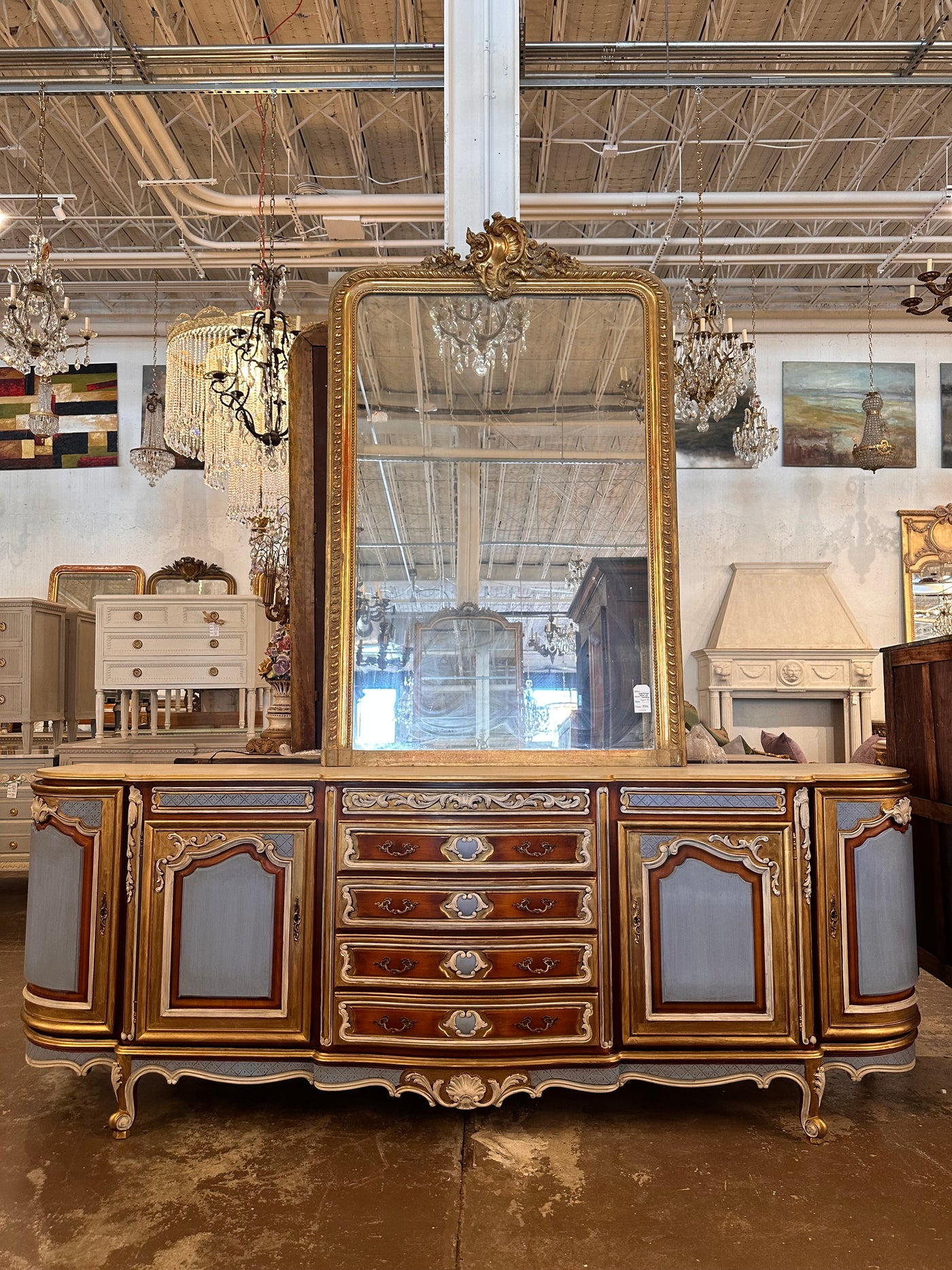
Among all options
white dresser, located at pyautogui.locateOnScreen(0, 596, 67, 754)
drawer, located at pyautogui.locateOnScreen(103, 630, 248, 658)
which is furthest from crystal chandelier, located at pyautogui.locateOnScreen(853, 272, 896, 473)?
white dresser, located at pyautogui.locateOnScreen(0, 596, 67, 754)

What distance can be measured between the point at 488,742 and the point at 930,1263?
72.2 inches

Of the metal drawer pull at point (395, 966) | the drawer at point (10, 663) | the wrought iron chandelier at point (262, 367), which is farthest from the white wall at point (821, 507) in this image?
the metal drawer pull at point (395, 966)

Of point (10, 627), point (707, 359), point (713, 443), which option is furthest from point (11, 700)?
point (713, 443)

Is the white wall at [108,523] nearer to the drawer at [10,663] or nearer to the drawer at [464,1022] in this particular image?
the drawer at [10,663]

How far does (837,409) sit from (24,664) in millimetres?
8788

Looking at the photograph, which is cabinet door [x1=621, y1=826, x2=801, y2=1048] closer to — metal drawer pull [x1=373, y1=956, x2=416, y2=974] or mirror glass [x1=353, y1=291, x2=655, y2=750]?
mirror glass [x1=353, y1=291, x2=655, y2=750]

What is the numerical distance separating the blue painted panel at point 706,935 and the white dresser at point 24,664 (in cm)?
568

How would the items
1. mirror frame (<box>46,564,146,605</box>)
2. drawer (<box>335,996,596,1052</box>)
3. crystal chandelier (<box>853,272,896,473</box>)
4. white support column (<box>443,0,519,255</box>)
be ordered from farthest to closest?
mirror frame (<box>46,564,146,605</box>) → crystal chandelier (<box>853,272,896,473</box>) → white support column (<box>443,0,519,255</box>) → drawer (<box>335,996,596,1052</box>)

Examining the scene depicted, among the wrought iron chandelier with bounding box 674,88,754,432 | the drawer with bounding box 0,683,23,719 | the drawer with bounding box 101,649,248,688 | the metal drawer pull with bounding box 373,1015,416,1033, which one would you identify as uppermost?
the wrought iron chandelier with bounding box 674,88,754,432

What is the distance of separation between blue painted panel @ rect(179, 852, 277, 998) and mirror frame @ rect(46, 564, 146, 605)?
25.3ft

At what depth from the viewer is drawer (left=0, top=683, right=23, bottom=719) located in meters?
6.73

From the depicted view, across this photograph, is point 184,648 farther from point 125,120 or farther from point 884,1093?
point 884,1093

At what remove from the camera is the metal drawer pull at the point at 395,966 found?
2758 mm

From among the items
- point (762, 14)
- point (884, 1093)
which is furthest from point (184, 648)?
point (762, 14)
